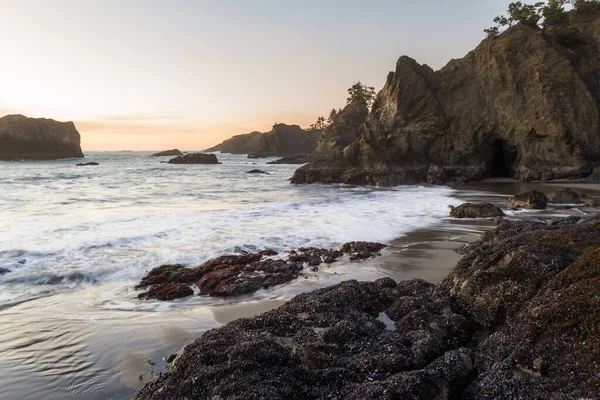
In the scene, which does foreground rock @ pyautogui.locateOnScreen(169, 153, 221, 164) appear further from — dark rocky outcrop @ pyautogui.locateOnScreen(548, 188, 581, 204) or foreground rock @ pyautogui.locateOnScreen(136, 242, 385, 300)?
foreground rock @ pyautogui.locateOnScreen(136, 242, 385, 300)

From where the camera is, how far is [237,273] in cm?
905

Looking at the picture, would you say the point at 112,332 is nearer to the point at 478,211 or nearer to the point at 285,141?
the point at 478,211

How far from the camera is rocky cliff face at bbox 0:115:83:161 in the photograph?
8838cm

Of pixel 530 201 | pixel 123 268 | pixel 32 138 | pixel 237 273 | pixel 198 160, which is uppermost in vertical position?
pixel 32 138

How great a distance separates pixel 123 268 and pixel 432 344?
8.66 meters

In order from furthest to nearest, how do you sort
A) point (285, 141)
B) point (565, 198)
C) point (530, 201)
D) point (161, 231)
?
point (285, 141), point (565, 198), point (530, 201), point (161, 231)

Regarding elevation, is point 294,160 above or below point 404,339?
above

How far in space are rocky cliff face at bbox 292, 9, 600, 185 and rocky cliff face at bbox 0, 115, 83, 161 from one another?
85.5 meters

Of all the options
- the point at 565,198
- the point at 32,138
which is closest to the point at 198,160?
the point at 32,138

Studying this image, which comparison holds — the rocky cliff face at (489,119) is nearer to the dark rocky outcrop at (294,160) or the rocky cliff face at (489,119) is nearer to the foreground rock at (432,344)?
the foreground rock at (432,344)

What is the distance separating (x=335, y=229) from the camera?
49.1 ft

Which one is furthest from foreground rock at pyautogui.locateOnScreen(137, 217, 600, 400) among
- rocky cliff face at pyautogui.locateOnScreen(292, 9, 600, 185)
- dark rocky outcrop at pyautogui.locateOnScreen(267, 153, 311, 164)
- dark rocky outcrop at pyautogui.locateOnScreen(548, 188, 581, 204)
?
dark rocky outcrop at pyautogui.locateOnScreen(267, 153, 311, 164)

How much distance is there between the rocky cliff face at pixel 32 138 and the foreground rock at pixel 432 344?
109 m

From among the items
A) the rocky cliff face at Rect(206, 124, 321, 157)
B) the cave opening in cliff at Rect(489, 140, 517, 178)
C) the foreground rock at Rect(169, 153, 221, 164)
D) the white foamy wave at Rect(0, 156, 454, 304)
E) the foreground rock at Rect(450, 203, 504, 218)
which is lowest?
the white foamy wave at Rect(0, 156, 454, 304)
